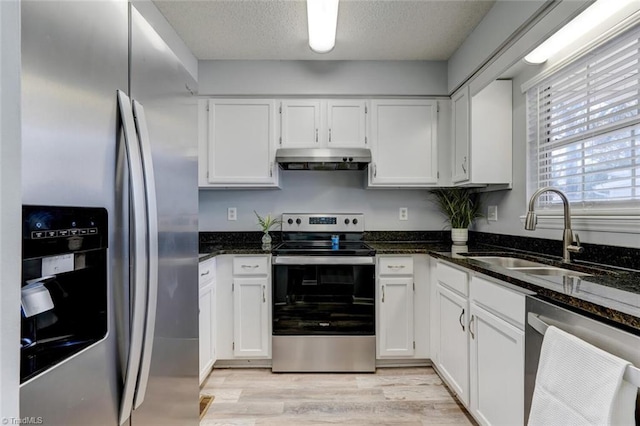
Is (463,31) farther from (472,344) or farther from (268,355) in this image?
(268,355)

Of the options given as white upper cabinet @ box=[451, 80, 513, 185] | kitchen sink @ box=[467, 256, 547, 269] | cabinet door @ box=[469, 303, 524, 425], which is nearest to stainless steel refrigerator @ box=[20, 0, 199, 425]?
cabinet door @ box=[469, 303, 524, 425]

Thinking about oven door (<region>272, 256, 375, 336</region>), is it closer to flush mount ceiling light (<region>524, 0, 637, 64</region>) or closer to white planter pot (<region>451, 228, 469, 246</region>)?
white planter pot (<region>451, 228, 469, 246</region>)

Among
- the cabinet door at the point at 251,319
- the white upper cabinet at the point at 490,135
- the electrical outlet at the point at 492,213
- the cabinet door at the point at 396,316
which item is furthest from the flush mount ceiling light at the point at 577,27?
the cabinet door at the point at 251,319

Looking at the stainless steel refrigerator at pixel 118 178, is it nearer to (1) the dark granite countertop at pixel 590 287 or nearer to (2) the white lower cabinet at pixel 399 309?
(1) the dark granite countertop at pixel 590 287

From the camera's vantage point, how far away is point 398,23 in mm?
2230

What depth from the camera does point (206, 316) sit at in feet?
7.64

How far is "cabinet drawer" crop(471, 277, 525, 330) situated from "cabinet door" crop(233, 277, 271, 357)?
56.4 inches

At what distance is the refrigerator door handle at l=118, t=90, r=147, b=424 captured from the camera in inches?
30.7

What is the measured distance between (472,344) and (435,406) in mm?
532

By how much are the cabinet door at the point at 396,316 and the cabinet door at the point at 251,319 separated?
2.80 feet

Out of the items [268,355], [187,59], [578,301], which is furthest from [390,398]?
[187,59]

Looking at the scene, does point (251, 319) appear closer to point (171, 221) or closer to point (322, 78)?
point (171, 221)

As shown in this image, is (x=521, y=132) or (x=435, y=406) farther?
(x=521, y=132)

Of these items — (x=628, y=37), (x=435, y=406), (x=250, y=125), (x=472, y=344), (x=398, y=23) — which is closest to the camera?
(x=628, y=37)
